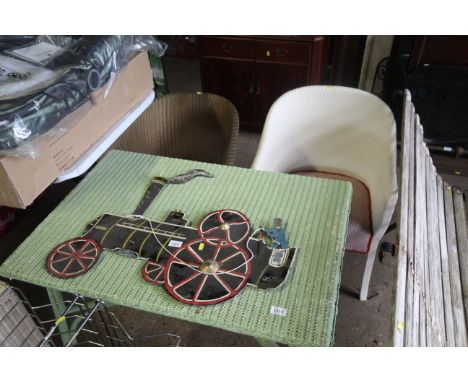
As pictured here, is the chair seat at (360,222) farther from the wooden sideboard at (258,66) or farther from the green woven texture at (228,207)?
the wooden sideboard at (258,66)

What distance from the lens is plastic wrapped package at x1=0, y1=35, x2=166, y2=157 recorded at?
0.75 meters

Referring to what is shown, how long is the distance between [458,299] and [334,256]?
468mm

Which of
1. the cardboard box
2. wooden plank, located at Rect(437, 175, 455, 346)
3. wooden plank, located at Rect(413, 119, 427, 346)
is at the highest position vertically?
the cardboard box

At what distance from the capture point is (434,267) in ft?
3.45

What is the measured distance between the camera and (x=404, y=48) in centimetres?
213

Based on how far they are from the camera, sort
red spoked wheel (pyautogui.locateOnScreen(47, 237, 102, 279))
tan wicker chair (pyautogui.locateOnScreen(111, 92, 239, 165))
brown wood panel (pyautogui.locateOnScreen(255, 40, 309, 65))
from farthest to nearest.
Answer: brown wood panel (pyautogui.locateOnScreen(255, 40, 309, 65))
tan wicker chair (pyautogui.locateOnScreen(111, 92, 239, 165))
red spoked wheel (pyautogui.locateOnScreen(47, 237, 102, 279))

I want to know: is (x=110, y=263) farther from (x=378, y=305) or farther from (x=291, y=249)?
(x=378, y=305)

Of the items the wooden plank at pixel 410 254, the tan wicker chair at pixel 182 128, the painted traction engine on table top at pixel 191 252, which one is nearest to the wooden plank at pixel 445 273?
the wooden plank at pixel 410 254

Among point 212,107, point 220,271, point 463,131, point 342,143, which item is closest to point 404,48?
point 463,131

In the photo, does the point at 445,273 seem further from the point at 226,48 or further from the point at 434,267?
the point at 226,48

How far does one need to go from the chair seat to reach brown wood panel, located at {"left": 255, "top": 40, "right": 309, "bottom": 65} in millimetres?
931

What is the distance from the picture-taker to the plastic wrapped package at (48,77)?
2.48 feet

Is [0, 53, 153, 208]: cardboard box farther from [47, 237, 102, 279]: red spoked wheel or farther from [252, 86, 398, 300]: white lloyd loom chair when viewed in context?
[252, 86, 398, 300]: white lloyd loom chair

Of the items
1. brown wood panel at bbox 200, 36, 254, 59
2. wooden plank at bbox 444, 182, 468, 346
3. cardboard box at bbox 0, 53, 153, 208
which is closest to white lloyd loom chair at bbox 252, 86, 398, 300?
wooden plank at bbox 444, 182, 468, 346
